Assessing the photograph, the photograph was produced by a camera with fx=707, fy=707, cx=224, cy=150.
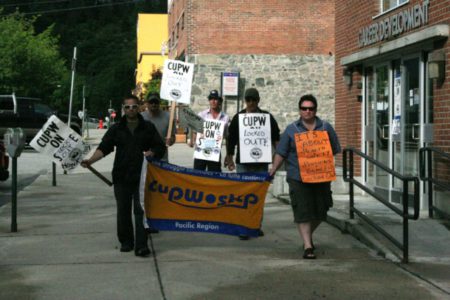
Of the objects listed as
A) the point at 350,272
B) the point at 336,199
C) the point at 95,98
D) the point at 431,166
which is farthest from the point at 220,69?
the point at 95,98

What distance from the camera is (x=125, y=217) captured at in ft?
25.1

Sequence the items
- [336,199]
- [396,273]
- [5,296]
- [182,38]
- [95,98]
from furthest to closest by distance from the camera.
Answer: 1. [95,98]
2. [182,38]
3. [336,199]
4. [396,273]
5. [5,296]

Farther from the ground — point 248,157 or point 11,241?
point 248,157

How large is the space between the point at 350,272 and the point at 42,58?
36358 millimetres

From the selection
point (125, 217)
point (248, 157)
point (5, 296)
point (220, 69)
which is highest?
point (220, 69)

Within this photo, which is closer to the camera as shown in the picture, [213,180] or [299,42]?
[213,180]

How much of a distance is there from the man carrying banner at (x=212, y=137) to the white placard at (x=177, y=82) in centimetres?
77

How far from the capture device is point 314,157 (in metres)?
7.41

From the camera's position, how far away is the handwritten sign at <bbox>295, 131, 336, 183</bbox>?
739 centimetres

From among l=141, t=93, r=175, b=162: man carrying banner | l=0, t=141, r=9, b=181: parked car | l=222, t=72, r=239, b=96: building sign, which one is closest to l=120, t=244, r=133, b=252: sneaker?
l=141, t=93, r=175, b=162: man carrying banner

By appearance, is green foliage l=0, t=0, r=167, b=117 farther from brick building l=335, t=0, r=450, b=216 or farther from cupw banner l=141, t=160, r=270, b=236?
cupw banner l=141, t=160, r=270, b=236

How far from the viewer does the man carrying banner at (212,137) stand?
29.6 ft

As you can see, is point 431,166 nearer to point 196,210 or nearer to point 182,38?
point 196,210

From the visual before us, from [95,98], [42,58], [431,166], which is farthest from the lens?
[95,98]
